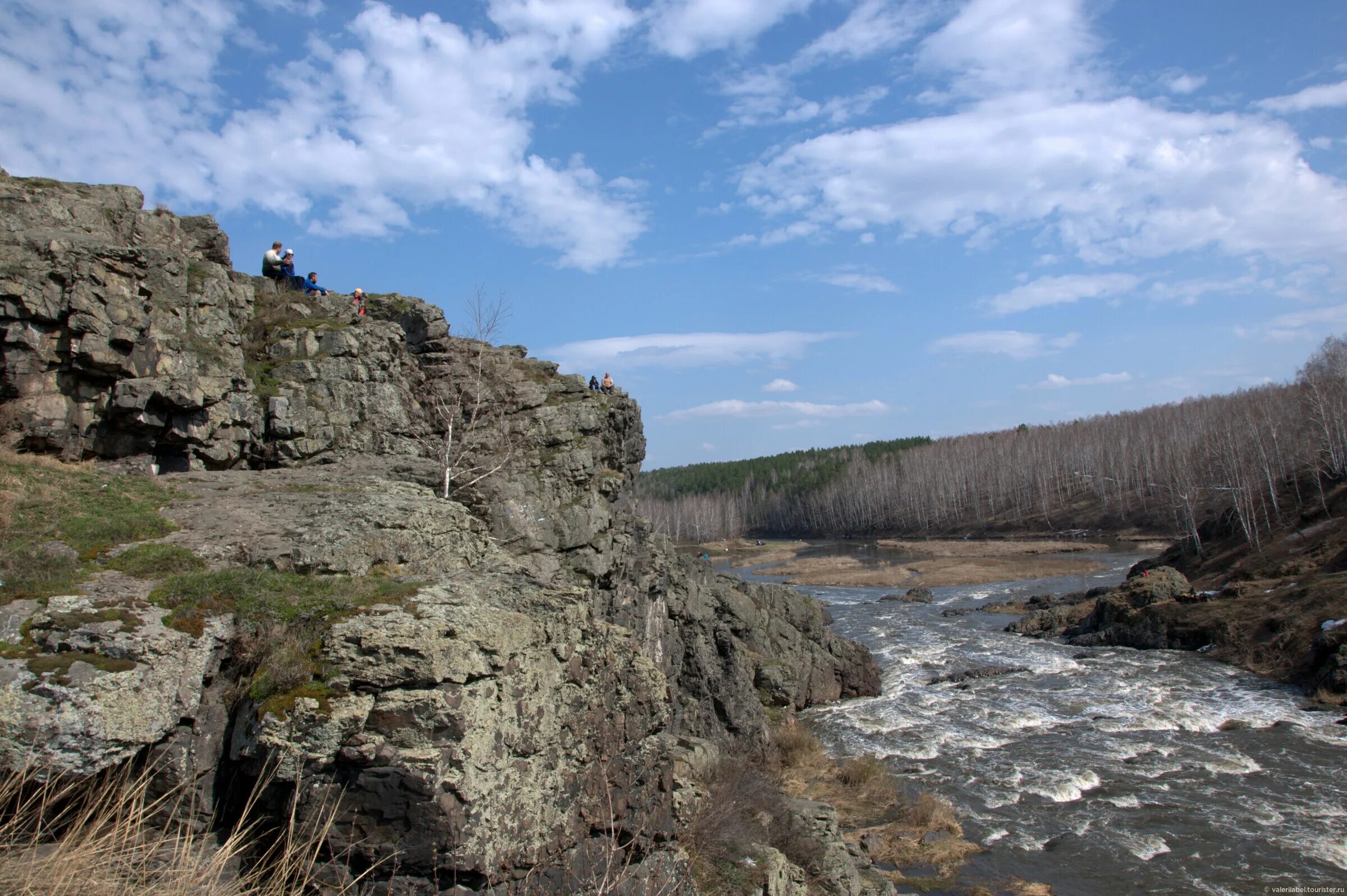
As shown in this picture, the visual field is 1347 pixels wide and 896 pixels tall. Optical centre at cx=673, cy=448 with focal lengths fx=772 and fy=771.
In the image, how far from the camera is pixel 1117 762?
23.2 metres

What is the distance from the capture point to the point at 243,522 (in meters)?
12.1

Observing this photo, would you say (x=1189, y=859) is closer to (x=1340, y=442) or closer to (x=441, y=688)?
(x=441, y=688)

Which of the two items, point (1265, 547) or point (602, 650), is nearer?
point (602, 650)

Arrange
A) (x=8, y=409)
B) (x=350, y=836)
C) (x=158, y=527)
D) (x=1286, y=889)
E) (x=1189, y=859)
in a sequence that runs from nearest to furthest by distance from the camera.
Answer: (x=350, y=836)
(x=158, y=527)
(x=8, y=409)
(x=1286, y=889)
(x=1189, y=859)

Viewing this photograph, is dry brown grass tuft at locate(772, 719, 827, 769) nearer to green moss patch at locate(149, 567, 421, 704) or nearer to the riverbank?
green moss patch at locate(149, 567, 421, 704)

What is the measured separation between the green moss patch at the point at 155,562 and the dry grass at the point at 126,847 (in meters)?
3.14

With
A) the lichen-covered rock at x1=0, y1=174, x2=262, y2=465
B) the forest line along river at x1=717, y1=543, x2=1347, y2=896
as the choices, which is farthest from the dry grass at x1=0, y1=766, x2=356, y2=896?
the forest line along river at x1=717, y1=543, x2=1347, y2=896

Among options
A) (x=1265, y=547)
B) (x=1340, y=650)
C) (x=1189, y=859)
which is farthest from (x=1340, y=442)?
(x=1189, y=859)

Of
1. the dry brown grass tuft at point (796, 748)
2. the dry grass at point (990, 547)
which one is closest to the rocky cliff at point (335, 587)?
the dry brown grass tuft at point (796, 748)

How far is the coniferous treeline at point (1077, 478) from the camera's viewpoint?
61219mm

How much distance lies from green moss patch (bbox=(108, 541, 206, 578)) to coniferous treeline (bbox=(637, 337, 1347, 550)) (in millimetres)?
37531

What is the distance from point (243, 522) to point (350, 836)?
6858 millimetres

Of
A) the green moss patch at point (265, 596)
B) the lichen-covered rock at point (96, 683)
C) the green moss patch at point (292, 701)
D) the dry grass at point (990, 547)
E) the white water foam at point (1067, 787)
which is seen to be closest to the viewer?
the lichen-covered rock at point (96, 683)

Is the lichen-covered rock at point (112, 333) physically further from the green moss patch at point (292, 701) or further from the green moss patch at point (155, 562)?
the green moss patch at point (292, 701)
